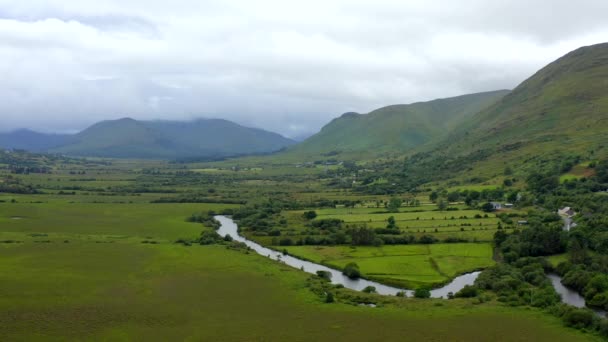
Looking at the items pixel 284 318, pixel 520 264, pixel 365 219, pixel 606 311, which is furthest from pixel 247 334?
pixel 365 219

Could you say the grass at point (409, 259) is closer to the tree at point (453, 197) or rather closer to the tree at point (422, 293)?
the tree at point (422, 293)

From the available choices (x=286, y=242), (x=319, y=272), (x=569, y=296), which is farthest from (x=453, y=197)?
(x=569, y=296)

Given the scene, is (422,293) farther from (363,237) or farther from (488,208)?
(488,208)

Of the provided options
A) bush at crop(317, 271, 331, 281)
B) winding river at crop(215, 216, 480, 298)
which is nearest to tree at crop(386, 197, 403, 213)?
winding river at crop(215, 216, 480, 298)

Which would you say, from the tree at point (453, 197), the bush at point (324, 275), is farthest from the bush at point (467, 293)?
the tree at point (453, 197)

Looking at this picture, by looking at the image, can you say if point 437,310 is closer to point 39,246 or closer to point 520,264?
point 520,264
